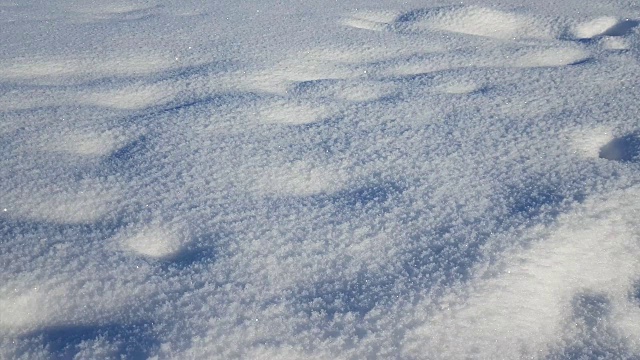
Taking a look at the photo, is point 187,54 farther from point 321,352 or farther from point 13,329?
point 321,352

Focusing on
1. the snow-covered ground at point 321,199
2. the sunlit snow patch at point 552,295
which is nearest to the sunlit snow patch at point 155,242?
the snow-covered ground at point 321,199

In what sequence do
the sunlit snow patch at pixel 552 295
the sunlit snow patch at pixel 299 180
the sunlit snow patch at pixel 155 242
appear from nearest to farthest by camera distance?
the sunlit snow patch at pixel 552 295 < the sunlit snow patch at pixel 155 242 < the sunlit snow patch at pixel 299 180

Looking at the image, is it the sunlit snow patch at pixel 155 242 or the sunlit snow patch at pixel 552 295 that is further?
the sunlit snow patch at pixel 155 242

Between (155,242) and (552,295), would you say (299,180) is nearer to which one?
(155,242)

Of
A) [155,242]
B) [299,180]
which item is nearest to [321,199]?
[299,180]

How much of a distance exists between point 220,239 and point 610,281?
0.52 meters

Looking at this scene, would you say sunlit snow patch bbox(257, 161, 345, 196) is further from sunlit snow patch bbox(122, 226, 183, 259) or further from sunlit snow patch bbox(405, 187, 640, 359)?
sunlit snow patch bbox(405, 187, 640, 359)

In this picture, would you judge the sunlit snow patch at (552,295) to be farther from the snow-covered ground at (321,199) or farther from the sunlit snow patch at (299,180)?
the sunlit snow patch at (299,180)

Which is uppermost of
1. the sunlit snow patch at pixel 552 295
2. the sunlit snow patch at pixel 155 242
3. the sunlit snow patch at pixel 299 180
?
the sunlit snow patch at pixel 299 180

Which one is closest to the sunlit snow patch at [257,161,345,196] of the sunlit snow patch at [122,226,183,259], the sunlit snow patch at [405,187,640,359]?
the sunlit snow patch at [122,226,183,259]

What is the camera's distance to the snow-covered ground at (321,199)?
23.9 inches

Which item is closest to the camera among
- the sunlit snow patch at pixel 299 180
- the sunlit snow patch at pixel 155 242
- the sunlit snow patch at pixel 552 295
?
the sunlit snow patch at pixel 552 295

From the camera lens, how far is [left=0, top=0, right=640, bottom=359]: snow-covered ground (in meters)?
0.61

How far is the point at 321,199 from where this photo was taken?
2.71 ft
